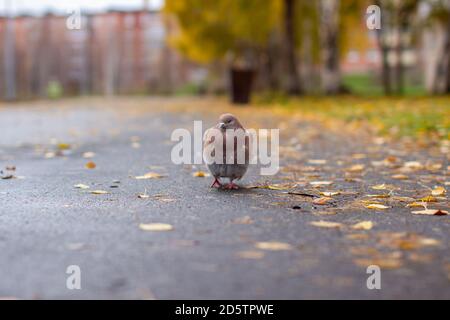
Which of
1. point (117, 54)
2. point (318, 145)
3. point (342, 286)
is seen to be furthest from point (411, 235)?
point (117, 54)

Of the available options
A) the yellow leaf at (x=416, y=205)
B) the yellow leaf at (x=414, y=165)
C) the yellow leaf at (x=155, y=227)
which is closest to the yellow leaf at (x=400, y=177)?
the yellow leaf at (x=414, y=165)

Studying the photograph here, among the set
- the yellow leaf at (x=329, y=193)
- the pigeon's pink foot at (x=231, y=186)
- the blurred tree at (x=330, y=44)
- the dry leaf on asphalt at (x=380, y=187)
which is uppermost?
the blurred tree at (x=330, y=44)

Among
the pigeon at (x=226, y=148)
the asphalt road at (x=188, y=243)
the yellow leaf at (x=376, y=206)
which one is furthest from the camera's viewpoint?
the pigeon at (x=226, y=148)

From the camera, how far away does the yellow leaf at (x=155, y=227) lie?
3.86 meters

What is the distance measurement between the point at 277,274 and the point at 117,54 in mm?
36633

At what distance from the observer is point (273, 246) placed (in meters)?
3.50

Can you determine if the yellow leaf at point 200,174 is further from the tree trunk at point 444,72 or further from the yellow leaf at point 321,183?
the tree trunk at point 444,72

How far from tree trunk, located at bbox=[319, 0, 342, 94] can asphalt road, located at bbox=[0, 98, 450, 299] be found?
1775cm

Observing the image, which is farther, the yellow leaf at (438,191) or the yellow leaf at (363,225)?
the yellow leaf at (438,191)

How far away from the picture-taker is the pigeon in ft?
16.4

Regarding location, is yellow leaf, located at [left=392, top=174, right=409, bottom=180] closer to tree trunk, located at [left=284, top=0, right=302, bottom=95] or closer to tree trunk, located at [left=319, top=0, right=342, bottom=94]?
tree trunk, located at [left=319, top=0, right=342, bottom=94]

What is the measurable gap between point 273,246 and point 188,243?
0.45m

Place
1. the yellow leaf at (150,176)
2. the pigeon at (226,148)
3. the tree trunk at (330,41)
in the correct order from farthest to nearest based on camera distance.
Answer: the tree trunk at (330,41) → the yellow leaf at (150,176) → the pigeon at (226,148)

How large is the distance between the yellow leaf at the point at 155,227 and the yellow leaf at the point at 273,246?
0.60 metres
